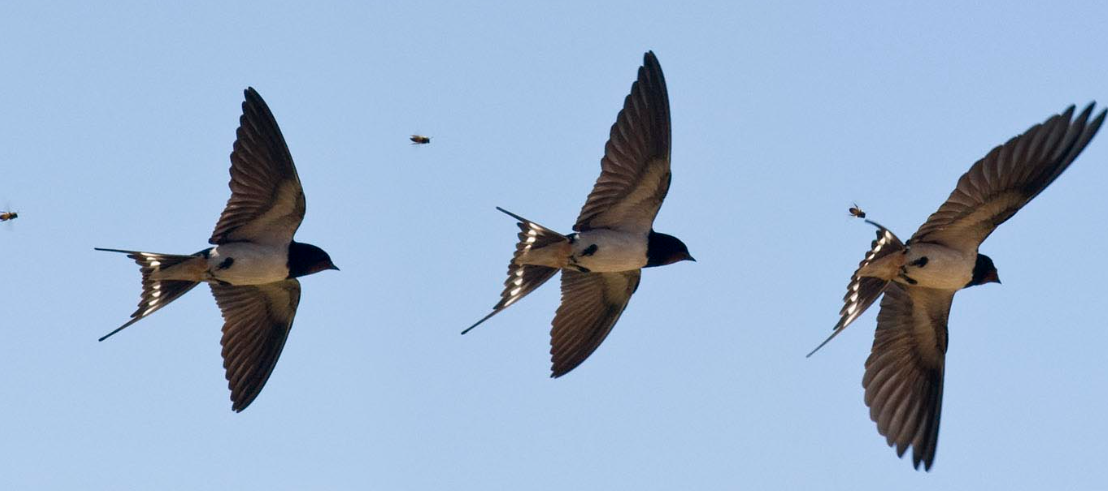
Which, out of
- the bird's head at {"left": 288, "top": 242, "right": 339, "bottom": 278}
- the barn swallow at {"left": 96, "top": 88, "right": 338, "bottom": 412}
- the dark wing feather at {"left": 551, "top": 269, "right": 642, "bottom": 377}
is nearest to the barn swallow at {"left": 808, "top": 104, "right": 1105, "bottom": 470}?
the dark wing feather at {"left": 551, "top": 269, "right": 642, "bottom": 377}

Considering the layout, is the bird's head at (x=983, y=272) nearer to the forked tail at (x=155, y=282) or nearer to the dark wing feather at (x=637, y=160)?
the dark wing feather at (x=637, y=160)

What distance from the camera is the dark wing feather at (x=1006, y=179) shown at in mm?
12010

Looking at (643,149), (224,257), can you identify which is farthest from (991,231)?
(224,257)

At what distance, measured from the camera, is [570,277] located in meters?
14.5

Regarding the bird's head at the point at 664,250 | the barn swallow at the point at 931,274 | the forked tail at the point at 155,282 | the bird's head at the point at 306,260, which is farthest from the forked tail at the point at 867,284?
the forked tail at the point at 155,282

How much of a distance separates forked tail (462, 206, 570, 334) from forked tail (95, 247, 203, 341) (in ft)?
6.46

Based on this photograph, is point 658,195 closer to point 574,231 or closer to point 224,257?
point 574,231

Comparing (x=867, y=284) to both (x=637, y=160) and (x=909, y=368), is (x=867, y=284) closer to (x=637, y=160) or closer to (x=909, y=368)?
(x=909, y=368)

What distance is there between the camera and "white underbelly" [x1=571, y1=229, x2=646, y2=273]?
1370cm

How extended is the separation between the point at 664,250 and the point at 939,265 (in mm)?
1908

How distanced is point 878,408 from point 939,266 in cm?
100

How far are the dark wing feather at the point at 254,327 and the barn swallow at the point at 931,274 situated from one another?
3.74 m

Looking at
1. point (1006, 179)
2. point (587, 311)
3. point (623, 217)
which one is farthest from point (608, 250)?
point (1006, 179)

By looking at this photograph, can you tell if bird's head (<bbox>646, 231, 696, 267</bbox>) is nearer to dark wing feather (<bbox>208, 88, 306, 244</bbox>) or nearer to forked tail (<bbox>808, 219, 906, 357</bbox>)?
forked tail (<bbox>808, 219, 906, 357</bbox>)
